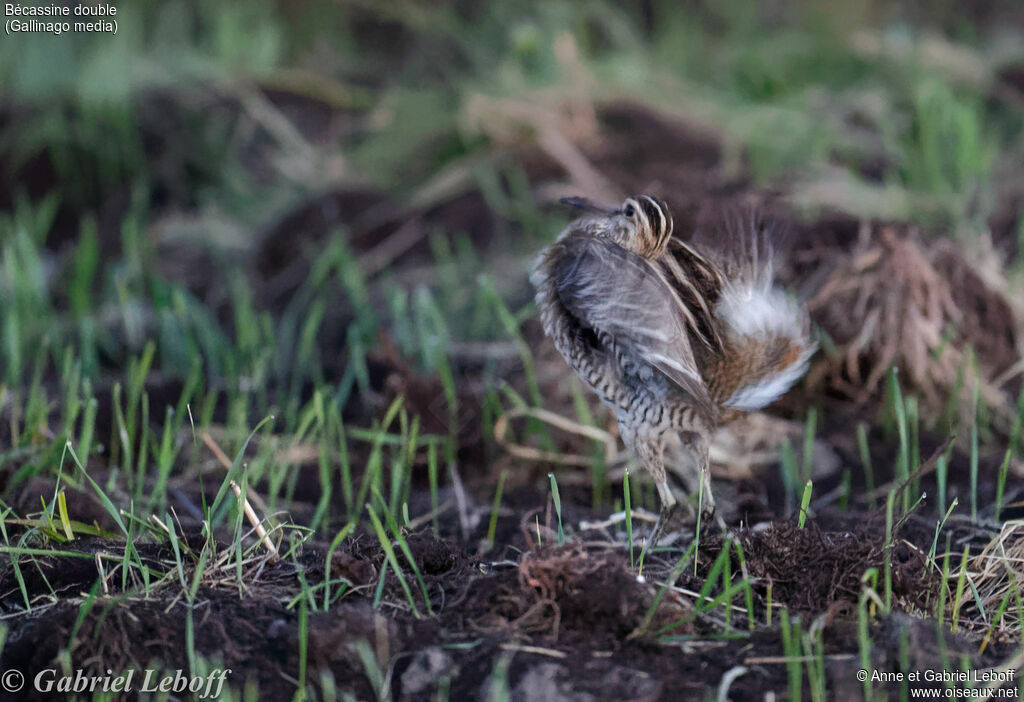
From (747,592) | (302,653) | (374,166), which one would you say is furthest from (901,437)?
(374,166)

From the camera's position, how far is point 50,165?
270 inches

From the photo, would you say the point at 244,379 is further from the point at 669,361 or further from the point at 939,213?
the point at 939,213

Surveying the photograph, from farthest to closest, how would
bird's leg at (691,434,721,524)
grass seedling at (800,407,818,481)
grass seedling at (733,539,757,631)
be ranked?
grass seedling at (800,407,818,481) < bird's leg at (691,434,721,524) < grass seedling at (733,539,757,631)

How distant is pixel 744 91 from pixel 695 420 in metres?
4.70

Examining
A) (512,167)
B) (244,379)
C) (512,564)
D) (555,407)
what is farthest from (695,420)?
(512,167)

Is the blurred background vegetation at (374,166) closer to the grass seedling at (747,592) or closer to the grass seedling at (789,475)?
the grass seedling at (789,475)

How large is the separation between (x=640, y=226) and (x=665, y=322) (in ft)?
0.74

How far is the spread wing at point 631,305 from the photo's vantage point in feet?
8.17

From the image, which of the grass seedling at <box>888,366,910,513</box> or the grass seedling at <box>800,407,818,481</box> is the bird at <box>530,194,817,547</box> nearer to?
the grass seedling at <box>888,366,910,513</box>

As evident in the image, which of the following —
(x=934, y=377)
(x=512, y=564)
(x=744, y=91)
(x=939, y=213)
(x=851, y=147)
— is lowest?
(x=512, y=564)

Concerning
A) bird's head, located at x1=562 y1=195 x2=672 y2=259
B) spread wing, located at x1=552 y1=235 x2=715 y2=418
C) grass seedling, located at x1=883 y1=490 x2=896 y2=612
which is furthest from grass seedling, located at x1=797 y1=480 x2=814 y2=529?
bird's head, located at x1=562 y1=195 x2=672 y2=259

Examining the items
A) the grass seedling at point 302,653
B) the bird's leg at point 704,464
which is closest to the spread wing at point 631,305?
the bird's leg at point 704,464

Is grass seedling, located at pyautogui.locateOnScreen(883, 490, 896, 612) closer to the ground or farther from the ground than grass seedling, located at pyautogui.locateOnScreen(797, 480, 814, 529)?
closer to the ground

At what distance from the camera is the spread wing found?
8.17ft
